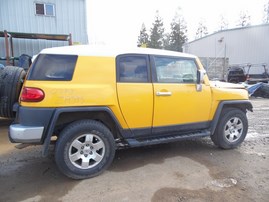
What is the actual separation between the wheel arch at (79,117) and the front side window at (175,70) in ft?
3.47

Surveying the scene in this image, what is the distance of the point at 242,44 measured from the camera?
23234 millimetres

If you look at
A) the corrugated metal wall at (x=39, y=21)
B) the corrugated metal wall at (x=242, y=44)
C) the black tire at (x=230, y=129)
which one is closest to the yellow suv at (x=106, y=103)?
the black tire at (x=230, y=129)

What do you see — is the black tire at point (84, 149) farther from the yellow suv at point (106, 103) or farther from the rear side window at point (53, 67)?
the rear side window at point (53, 67)

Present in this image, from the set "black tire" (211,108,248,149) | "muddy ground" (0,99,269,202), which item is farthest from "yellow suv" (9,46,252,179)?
"muddy ground" (0,99,269,202)

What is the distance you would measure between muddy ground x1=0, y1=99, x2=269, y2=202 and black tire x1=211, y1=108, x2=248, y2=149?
17 centimetres

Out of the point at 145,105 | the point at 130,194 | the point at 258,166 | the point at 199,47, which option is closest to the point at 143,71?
the point at 145,105

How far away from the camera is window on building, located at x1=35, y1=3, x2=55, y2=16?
12.6 m

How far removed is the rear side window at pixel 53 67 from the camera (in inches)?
128

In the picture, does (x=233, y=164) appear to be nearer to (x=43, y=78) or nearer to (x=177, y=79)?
(x=177, y=79)

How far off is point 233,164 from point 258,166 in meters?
0.41

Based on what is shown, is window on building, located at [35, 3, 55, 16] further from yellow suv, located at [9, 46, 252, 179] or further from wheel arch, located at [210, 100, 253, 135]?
wheel arch, located at [210, 100, 253, 135]

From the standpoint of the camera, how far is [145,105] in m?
3.80

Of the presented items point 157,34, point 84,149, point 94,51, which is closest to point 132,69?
point 94,51

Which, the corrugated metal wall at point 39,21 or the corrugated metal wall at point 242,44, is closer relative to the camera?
the corrugated metal wall at point 39,21
